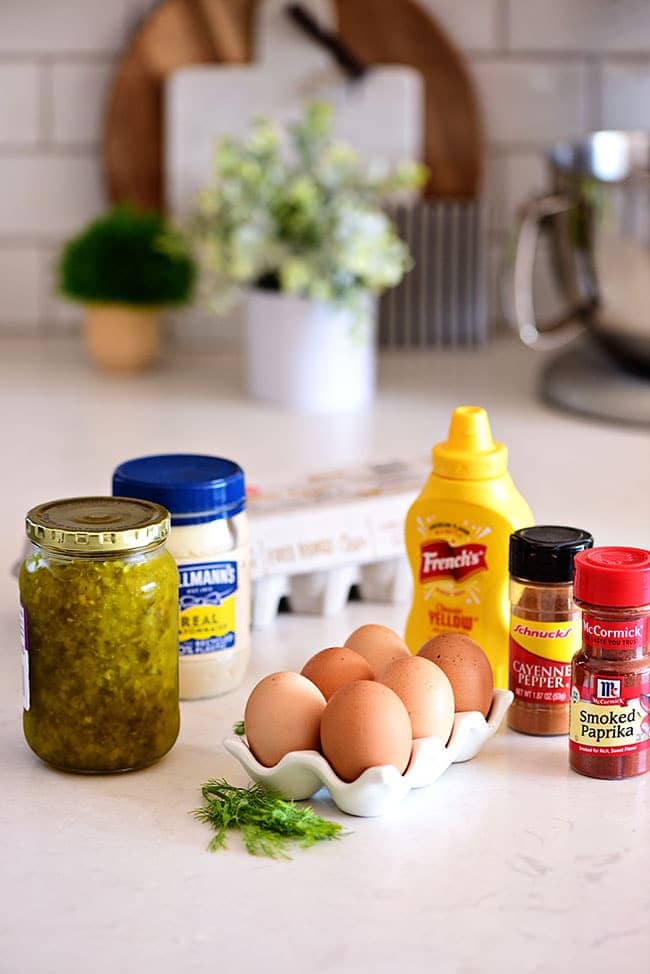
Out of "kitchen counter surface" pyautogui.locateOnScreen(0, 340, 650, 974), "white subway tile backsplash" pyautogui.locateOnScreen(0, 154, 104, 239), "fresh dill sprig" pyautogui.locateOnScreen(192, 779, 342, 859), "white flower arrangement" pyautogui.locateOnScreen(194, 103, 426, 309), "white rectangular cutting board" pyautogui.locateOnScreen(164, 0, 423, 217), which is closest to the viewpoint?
"kitchen counter surface" pyautogui.locateOnScreen(0, 340, 650, 974)

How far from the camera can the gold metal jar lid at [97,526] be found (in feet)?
2.72

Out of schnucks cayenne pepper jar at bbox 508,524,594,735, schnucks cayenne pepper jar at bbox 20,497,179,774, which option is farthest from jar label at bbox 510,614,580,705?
schnucks cayenne pepper jar at bbox 20,497,179,774

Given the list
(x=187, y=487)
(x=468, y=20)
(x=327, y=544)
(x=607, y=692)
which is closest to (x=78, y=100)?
(x=468, y=20)

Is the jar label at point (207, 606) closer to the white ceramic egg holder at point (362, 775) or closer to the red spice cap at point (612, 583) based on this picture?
the white ceramic egg holder at point (362, 775)

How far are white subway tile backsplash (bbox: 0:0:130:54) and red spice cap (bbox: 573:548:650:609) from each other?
146 centimetres

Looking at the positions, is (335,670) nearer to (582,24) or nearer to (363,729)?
(363,729)

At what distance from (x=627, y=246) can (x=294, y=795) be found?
98 centimetres

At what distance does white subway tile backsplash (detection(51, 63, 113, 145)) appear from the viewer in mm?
2084

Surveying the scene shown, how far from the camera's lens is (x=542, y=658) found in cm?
91

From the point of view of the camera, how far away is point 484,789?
2.84ft

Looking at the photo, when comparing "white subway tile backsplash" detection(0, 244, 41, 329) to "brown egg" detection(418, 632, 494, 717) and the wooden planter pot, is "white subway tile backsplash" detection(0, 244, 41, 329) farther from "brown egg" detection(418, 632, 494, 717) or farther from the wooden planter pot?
"brown egg" detection(418, 632, 494, 717)

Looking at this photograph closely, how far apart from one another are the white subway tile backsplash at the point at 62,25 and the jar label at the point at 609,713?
4.88ft

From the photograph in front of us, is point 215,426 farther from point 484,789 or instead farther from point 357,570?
point 484,789

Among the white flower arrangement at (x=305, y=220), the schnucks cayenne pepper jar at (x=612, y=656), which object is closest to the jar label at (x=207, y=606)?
the schnucks cayenne pepper jar at (x=612, y=656)
